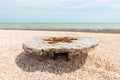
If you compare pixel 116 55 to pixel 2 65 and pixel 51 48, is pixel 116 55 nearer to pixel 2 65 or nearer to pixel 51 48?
pixel 51 48

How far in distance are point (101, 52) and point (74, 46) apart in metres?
2.10

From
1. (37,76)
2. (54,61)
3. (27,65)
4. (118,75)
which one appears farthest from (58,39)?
(118,75)

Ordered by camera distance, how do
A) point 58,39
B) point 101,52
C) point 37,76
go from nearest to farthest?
point 37,76 → point 58,39 → point 101,52

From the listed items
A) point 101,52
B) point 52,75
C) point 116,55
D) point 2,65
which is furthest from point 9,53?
point 116,55

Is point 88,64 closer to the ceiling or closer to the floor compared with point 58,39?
closer to the floor

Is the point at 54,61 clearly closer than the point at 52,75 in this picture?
No

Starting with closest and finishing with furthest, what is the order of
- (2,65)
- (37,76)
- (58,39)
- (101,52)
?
(37,76)
(2,65)
(58,39)
(101,52)

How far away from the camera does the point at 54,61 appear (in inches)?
226

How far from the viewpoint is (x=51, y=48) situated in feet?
16.9

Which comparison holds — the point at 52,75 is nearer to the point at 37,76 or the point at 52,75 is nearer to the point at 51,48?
the point at 37,76

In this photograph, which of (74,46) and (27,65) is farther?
(27,65)

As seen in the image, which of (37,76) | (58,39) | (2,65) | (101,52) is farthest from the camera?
(101,52)

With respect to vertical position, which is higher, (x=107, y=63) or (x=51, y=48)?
(x=51, y=48)

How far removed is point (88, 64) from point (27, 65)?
185 cm
